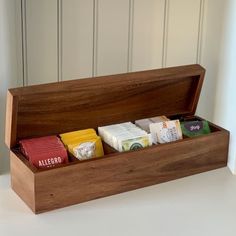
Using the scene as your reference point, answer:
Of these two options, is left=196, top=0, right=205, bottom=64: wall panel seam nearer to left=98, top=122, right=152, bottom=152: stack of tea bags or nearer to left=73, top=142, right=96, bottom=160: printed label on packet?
left=98, top=122, right=152, bottom=152: stack of tea bags

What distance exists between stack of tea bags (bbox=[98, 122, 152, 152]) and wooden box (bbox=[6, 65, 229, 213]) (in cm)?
3

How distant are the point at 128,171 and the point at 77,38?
0.43m

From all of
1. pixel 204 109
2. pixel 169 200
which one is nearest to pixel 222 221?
pixel 169 200

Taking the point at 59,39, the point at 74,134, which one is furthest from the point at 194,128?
the point at 59,39

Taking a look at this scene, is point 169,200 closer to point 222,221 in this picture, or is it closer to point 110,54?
point 222,221

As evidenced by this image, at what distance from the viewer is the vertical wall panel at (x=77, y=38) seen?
4.93 feet

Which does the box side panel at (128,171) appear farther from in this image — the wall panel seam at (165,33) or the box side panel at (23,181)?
the wall panel seam at (165,33)

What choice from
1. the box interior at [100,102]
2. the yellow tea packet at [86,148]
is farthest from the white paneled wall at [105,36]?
the yellow tea packet at [86,148]

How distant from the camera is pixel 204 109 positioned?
1605mm

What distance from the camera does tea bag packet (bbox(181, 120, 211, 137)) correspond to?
146 cm

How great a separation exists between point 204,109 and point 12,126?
61cm

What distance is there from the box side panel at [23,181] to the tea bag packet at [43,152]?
0.09ft

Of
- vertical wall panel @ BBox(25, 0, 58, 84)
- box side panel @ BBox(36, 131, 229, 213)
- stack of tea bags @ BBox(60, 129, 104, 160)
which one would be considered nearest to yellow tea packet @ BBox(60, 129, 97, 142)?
stack of tea bags @ BBox(60, 129, 104, 160)

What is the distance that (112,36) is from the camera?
1.57 m
